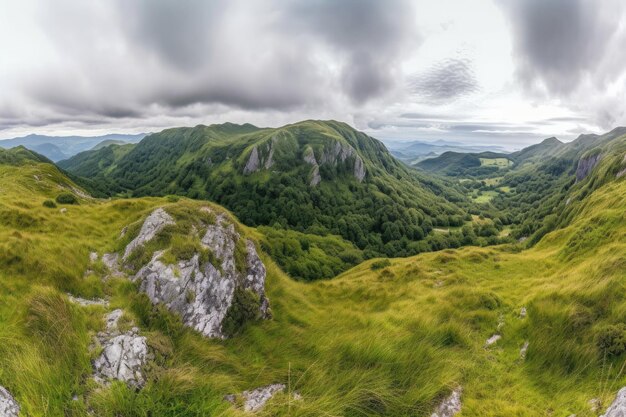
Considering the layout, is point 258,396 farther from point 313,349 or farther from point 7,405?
point 7,405

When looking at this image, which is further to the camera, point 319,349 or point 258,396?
point 319,349

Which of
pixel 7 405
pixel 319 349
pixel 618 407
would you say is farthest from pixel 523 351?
pixel 7 405

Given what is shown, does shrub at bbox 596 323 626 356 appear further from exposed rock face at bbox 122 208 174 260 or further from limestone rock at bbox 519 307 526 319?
exposed rock face at bbox 122 208 174 260

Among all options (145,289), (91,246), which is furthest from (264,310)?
(91,246)

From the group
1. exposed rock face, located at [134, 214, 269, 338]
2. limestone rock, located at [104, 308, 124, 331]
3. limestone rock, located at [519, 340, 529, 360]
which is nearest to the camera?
limestone rock, located at [104, 308, 124, 331]

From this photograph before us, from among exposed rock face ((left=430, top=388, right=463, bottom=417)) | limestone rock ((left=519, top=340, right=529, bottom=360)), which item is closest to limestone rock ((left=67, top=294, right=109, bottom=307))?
exposed rock face ((left=430, top=388, right=463, bottom=417))

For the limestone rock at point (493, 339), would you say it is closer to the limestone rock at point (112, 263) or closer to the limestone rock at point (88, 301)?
the limestone rock at point (88, 301)

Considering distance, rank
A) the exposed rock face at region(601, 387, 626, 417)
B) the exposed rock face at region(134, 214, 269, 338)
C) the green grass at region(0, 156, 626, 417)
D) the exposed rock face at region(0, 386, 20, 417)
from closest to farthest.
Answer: the exposed rock face at region(0, 386, 20, 417), the exposed rock face at region(601, 387, 626, 417), the green grass at region(0, 156, 626, 417), the exposed rock face at region(134, 214, 269, 338)
